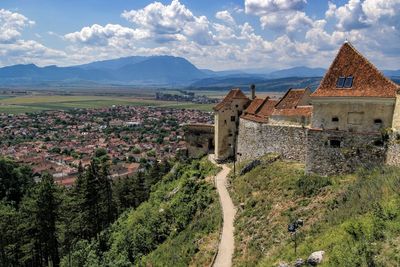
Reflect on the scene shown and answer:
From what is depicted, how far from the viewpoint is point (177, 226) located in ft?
101

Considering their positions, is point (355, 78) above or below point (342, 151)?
above

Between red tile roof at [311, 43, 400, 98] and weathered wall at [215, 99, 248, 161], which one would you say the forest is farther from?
red tile roof at [311, 43, 400, 98]

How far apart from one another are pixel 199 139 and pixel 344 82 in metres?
25.1

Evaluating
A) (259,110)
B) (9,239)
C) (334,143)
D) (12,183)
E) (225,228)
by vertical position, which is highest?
(259,110)

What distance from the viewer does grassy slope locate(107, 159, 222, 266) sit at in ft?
82.2

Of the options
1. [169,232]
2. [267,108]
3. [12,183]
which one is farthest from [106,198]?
[12,183]

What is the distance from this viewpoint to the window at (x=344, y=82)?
23.9m

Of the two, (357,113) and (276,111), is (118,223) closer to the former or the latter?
(276,111)

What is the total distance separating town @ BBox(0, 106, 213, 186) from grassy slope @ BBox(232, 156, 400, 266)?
61.8m

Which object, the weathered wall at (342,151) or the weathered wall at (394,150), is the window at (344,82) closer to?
the weathered wall at (342,151)

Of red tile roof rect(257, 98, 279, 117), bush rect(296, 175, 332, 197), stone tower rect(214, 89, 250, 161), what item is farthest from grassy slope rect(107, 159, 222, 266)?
red tile roof rect(257, 98, 279, 117)

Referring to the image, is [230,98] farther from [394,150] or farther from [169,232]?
[394,150]

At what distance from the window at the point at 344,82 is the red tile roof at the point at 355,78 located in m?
0.16

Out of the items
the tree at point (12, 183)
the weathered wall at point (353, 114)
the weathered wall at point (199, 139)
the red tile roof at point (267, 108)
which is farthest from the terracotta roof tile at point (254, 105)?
the tree at point (12, 183)
